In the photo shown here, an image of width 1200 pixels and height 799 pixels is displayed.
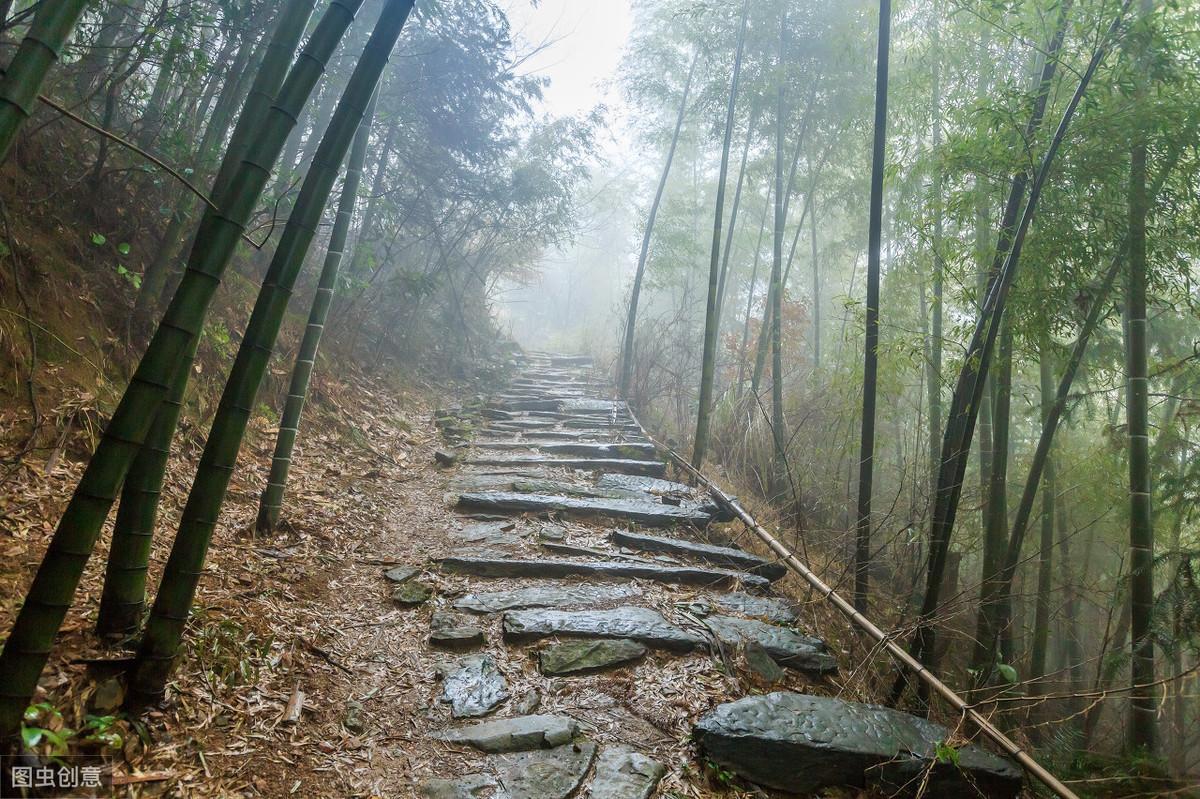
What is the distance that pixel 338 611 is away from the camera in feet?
8.50

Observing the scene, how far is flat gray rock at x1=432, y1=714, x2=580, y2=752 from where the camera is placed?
1.92 m

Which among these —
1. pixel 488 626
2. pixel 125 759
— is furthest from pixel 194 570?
pixel 488 626

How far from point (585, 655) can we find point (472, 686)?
0.48 meters

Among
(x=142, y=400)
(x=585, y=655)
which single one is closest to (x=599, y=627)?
(x=585, y=655)

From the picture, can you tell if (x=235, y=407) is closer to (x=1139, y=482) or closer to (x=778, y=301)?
(x=1139, y=482)

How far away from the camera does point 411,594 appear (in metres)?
2.87

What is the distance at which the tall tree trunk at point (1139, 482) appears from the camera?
2.83 m

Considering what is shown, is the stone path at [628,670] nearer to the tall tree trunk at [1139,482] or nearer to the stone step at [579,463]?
the stone step at [579,463]

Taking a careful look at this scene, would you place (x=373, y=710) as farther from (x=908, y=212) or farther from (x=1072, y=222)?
(x=908, y=212)

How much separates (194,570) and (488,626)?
52.2 inches

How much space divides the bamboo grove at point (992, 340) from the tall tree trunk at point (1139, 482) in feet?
0.04

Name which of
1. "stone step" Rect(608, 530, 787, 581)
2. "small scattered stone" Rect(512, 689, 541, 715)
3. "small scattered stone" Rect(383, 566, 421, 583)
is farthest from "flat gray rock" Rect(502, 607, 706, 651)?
"stone step" Rect(608, 530, 787, 581)

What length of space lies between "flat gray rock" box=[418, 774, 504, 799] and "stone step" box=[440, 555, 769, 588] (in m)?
1.47

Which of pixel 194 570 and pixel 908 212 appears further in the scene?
pixel 908 212
